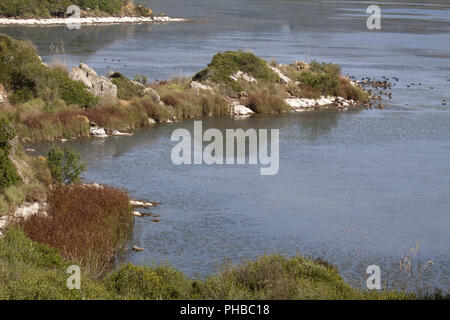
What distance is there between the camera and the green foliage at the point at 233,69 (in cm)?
3931

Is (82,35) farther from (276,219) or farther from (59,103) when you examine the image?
(276,219)

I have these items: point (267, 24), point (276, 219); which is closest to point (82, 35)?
point (267, 24)

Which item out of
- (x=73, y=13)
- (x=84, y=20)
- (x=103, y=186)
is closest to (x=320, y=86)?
(x=103, y=186)

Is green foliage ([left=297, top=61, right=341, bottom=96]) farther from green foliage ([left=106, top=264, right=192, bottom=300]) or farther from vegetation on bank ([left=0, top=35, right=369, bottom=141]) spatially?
green foliage ([left=106, top=264, right=192, bottom=300])

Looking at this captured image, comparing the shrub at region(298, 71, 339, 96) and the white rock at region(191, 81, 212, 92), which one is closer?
the white rock at region(191, 81, 212, 92)

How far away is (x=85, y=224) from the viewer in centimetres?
1784

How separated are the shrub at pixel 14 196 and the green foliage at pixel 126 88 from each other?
16.5 metres

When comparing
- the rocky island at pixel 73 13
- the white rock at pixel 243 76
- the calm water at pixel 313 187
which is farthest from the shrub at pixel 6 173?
the rocky island at pixel 73 13

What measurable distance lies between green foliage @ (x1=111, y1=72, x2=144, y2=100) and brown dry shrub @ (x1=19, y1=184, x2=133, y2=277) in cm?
1383

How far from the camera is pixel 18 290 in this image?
11.4 meters

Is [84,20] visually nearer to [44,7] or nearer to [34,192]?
[44,7]

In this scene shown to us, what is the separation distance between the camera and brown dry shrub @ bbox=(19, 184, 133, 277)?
53.1 feet

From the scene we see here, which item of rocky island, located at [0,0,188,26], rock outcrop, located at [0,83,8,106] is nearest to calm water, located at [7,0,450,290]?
rock outcrop, located at [0,83,8,106]
